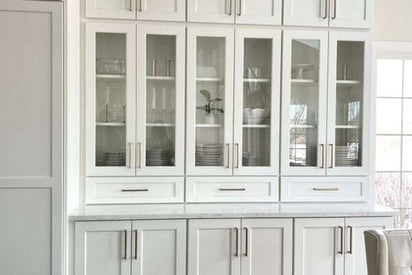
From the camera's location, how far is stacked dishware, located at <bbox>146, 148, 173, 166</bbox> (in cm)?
273

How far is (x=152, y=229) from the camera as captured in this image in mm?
2455

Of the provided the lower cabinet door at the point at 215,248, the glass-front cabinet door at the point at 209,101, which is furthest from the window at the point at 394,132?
the lower cabinet door at the point at 215,248

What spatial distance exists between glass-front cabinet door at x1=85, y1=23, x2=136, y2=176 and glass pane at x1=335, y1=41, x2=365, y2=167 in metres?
1.45

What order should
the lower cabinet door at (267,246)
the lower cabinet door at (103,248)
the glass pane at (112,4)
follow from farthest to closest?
the glass pane at (112,4), the lower cabinet door at (267,246), the lower cabinet door at (103,248)

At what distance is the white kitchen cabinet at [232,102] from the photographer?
2735 mm

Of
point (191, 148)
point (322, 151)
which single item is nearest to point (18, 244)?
point (191, 148)

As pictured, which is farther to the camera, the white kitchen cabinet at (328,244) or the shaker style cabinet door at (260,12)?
the shaker style cabinet door at (260,12)

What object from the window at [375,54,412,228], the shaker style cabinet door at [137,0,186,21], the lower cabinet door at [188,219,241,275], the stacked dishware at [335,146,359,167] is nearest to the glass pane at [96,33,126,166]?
the shaker style cabinet door at [137,0,186,21]

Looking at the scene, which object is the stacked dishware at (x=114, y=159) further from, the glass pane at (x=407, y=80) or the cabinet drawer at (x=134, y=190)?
the glass pane at (x=407, y=80)

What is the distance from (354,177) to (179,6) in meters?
1.71

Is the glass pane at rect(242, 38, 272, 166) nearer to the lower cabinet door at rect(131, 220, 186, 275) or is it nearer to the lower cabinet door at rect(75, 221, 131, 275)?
the lower cabinet door at rect(131, 220, 186, 275)

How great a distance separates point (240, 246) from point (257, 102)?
998 millimetres

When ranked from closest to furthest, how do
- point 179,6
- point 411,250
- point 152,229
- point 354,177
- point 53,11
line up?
1. point 411,250
2. point 53,11
3. point 152,229
4. point 179,6
5. point 354,177

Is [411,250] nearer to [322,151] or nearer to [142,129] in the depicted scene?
[322,151]
